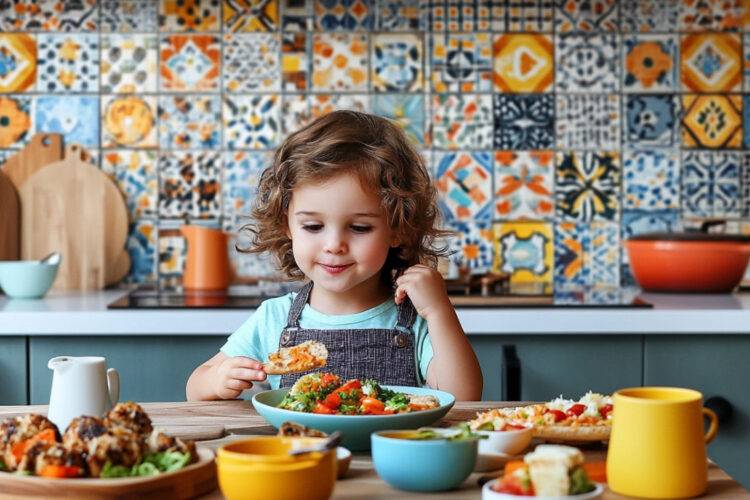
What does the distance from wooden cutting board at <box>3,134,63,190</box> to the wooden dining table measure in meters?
1.44

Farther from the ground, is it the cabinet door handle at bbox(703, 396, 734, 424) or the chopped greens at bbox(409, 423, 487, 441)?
the chopped greens at bbox(409, 423, 487, 441)

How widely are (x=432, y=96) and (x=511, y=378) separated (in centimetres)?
93

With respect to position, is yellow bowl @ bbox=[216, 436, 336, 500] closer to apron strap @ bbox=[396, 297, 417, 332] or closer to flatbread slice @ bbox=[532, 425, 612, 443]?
flatbread slice @ bbox=[532, 425, 612, 443]

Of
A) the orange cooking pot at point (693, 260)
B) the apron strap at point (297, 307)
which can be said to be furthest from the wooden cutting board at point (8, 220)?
the orange cooking pot at point (693, 260)

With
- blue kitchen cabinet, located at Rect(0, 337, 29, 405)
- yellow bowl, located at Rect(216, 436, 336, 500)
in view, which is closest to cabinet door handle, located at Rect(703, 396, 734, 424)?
blue kitchen cabinet, located at Rect(0, 337, 29, 405)

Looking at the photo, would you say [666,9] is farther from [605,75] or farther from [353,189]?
[353,189]

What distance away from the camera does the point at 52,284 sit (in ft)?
8.03

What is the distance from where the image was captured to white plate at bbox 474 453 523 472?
0.96 meters

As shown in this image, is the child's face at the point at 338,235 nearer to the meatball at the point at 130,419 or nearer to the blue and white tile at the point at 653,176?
the meatball at the point at 130,419

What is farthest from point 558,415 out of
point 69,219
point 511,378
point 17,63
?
point 17,63

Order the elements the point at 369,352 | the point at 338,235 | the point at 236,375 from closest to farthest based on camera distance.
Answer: the point at 236,375 → the point at 338,235 → the point at 369,352

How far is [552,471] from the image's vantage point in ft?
2.58

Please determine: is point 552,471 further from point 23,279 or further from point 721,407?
point 23,279

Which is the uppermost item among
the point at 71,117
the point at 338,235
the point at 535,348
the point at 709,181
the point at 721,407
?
the point at 71,117
